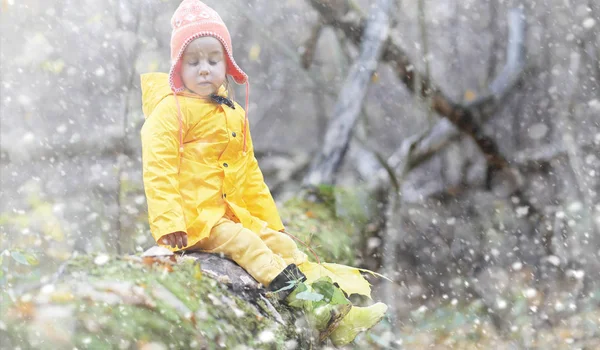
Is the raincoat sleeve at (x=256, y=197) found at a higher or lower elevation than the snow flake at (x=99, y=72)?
higher

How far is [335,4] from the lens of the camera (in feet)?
19.5

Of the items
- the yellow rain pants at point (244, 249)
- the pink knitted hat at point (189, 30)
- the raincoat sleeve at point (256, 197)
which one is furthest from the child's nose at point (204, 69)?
the yellow rain pants at point (244, 249)

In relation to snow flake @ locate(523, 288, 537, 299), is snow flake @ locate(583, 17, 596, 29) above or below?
above

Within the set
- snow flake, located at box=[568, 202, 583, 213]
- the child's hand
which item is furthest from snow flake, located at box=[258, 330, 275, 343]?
snow flake, located at box=[568, 202, 583, 213]

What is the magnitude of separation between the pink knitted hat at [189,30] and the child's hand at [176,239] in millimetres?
703

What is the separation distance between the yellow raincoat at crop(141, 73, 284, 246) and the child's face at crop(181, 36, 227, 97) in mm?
67

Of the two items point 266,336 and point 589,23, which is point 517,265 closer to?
point 589,23

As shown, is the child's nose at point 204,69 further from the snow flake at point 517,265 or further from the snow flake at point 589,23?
the snow flake at point 589,23

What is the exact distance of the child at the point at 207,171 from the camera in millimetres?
2514

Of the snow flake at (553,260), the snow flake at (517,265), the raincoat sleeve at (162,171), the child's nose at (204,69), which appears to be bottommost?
the snow flake at (517,265)

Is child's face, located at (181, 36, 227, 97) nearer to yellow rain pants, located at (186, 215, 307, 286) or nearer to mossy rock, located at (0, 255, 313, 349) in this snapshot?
yellow rain pants, located at (186, 215, 307, 286)

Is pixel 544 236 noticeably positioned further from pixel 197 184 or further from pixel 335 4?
pixel 197 184

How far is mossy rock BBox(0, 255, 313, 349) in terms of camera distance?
166 centimetres

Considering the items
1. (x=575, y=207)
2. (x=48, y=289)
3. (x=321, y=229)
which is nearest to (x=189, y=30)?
(x=48, y=289)
